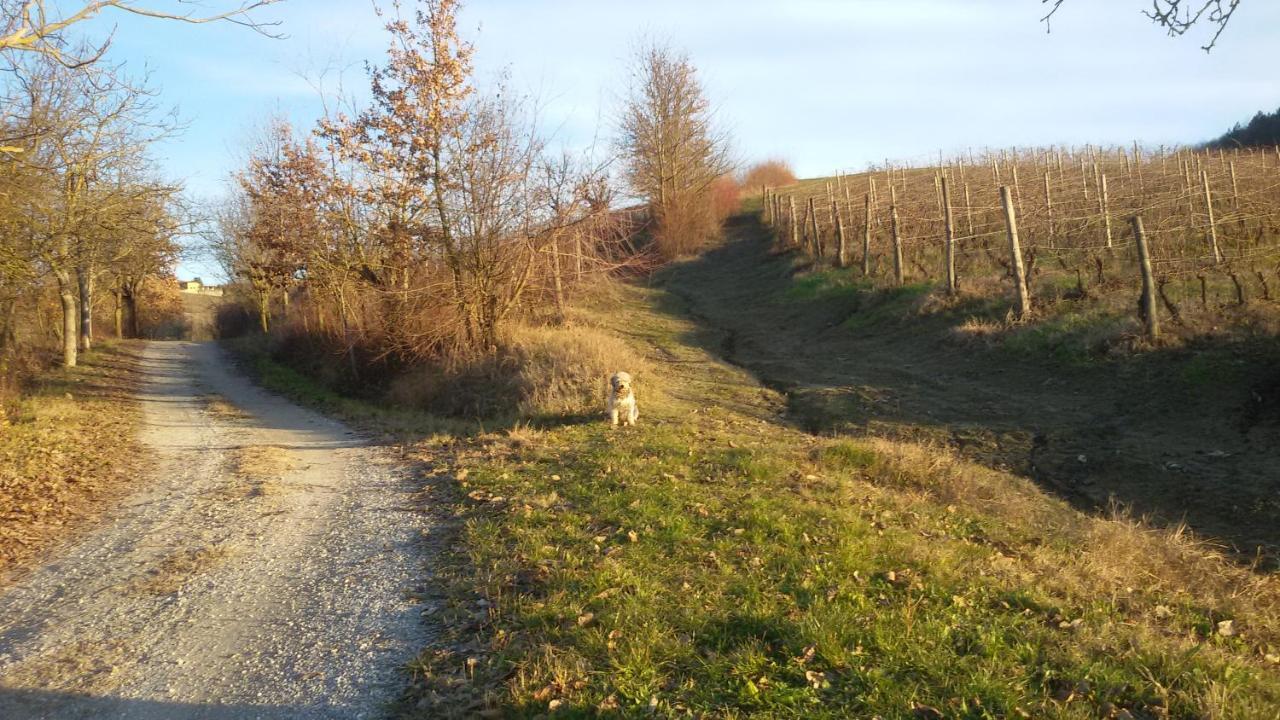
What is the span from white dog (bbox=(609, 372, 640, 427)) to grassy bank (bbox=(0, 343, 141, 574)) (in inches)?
247

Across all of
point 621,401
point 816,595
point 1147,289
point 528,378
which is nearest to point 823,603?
point 816,595

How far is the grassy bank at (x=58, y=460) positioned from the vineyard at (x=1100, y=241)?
15.3 m

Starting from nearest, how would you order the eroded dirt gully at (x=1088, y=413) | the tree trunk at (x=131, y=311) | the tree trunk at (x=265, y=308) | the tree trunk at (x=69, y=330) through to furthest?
1. the eroded dirt gully at (x=1088, y=413)
2. the tree trunk at (x=69, y=330)
3. the tree trunk at (x=265, y=308)
4. the tree trunk at (x=131, y=311)

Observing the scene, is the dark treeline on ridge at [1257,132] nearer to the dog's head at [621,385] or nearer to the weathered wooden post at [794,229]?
the weathered wooden post at [794,229]

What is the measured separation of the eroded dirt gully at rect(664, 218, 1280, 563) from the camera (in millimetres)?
8390

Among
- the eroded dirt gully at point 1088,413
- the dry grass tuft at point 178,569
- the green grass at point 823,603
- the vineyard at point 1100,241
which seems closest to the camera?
the green grass at point 823,603

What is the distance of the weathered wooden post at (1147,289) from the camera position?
12.4m

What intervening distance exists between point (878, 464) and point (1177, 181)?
21.5 m

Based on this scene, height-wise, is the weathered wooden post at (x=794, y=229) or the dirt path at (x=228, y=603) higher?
the weathered wooden post at (x=794, y=229)

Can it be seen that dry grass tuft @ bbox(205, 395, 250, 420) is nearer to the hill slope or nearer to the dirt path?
the dirt path

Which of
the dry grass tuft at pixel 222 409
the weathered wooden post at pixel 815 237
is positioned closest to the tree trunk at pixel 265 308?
the dry grass tuft at pixel 222 409

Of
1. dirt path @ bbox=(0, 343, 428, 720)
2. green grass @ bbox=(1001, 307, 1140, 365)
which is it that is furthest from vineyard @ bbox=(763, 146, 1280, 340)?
dirt path @ bbox=(0, 343, 428, 720)

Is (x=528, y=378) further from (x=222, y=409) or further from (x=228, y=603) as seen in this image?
(x=228, y=603)

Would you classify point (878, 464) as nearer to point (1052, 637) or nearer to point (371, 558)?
point (1052, 637)
